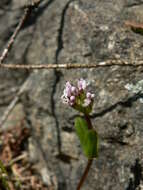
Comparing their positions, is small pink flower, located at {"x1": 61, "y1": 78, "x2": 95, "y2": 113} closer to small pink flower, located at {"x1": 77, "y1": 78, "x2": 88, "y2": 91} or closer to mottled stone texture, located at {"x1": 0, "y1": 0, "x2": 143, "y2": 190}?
small pink flower, located at {"x1": 77, "y1": 78, "x2": 88, "y2": 91}

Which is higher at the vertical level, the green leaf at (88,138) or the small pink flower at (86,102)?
the small pink flower at (86,102)

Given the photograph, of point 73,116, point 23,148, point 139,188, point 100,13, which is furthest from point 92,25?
point 23,148

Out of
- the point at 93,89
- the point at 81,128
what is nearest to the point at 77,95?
the point at 81,128

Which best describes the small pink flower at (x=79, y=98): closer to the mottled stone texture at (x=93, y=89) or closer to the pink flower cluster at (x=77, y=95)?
the pink flower cluster at (x=77, y=95)

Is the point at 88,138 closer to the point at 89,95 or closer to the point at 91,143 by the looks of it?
the point at 91,143

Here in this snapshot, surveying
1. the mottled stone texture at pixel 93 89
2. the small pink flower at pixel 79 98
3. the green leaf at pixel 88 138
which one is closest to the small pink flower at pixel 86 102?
the small pink flower at pixel 79 98

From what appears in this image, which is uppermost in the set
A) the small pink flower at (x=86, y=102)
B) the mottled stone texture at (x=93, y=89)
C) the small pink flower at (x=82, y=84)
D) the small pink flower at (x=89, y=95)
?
the small pink flower at (x=82, y=84)

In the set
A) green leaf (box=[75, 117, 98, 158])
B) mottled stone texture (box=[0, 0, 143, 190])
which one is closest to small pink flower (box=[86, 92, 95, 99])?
green leaf (box=[75, 117, 98, 158])
